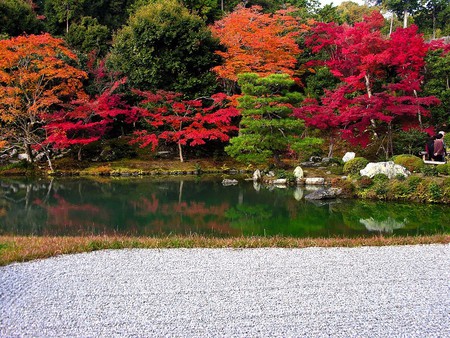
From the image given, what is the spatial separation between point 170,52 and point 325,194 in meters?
11.2

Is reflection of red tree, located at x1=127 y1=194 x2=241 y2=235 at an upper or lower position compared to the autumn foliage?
lower

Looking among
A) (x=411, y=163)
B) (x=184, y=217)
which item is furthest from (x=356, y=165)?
(x=184, y=217)

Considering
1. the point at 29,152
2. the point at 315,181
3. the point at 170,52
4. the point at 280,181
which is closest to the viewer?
the point at 315,181

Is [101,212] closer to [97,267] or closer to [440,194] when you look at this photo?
[97,267]

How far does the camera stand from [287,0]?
87.0 ft

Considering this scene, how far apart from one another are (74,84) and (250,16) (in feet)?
29.0

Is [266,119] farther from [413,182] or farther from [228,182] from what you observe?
[413,182]

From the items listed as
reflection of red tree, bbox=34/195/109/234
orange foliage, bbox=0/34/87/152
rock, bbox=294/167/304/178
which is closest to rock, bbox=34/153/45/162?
orange foliage, bbox=0/34/87/152

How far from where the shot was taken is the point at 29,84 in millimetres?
16703

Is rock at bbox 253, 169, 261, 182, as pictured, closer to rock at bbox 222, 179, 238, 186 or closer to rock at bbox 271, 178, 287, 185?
rock at bbox 271, 178, 287, 185

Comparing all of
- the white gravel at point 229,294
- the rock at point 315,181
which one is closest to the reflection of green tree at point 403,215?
the rock at point 315,181

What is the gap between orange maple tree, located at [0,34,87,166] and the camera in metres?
15.8

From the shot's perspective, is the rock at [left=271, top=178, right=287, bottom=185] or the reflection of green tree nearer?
the reflection of green tree

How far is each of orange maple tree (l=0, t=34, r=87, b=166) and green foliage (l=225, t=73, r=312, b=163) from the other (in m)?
7.50
